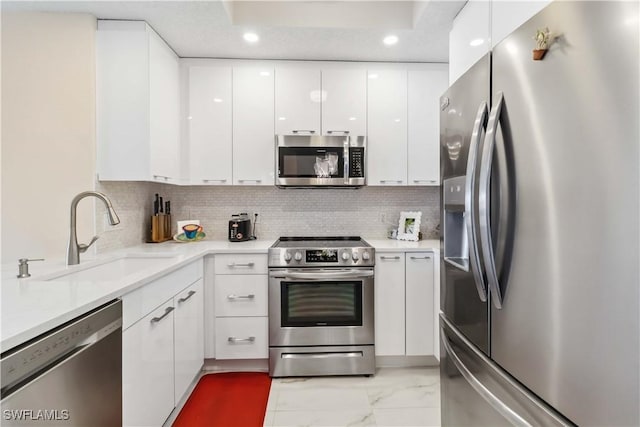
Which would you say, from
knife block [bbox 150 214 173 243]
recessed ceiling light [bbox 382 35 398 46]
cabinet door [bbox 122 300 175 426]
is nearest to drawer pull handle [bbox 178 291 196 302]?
cabinet door [bbox 122 300 175 426]

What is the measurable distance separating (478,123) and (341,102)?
187 cm

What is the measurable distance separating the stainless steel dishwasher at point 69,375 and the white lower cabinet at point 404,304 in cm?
173

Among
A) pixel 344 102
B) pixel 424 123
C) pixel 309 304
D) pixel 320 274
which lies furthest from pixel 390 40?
pixel 309 304

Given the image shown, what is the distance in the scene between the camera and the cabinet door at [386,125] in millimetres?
2719

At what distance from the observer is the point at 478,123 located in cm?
99

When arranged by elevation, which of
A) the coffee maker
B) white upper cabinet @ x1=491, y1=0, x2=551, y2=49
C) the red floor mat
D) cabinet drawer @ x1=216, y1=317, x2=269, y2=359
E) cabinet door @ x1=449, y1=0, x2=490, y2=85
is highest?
cabinet door @ x1=449, y1=0, x2=490, y2=85

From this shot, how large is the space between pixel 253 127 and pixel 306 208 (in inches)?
34.4

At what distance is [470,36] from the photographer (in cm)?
156

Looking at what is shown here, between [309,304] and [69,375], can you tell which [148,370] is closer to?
[69,375]

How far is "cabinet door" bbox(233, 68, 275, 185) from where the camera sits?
2670 millimetres

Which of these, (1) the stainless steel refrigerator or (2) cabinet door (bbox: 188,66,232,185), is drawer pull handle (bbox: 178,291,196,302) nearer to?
(2) cabinet door (bbox: 188,66,232,185)

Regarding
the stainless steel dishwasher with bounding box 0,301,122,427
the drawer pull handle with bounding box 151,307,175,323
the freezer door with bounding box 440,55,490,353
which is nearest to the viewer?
the stainless steel dishwasher with bounding box 0,301,122,427

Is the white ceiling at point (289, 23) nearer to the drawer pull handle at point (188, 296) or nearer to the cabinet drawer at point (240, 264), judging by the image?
the cabinet drawer at point (240, 264)

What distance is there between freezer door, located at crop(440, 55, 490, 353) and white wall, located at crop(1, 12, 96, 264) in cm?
209
